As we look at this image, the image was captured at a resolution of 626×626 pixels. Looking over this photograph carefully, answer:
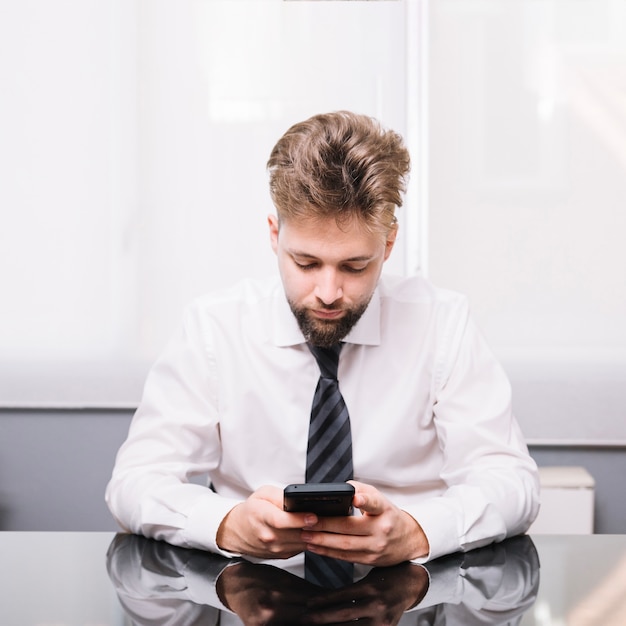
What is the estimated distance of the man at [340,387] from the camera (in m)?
1.53

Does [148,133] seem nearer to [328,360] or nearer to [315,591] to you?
[328,360]

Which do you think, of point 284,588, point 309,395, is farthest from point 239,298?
point 284,588

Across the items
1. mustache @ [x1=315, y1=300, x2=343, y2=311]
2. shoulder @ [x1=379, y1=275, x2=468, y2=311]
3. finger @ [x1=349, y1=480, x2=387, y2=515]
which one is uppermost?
mustache @ [x1=315, y1=300, x2=343, y2=311]

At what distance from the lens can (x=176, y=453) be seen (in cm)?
179

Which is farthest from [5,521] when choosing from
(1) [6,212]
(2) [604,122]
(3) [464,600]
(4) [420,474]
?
(2) [604,122]

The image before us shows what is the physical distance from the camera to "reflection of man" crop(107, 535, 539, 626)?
1.04 meters

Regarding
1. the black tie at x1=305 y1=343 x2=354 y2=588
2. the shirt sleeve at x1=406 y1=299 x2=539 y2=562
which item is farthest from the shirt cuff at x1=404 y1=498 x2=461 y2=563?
the black tie at x1=305 y1=343 x2=354 y2=588

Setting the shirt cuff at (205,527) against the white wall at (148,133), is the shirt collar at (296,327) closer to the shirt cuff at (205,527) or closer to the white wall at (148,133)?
the shirt cuff at (205,527)

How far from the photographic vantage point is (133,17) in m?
3.00

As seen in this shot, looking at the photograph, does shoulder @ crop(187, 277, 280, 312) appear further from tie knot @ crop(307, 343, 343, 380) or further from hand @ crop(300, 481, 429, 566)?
hand @ crop(300, 481, 429, 566)

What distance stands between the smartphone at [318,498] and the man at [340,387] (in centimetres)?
10

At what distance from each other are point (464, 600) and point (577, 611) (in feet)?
0.48

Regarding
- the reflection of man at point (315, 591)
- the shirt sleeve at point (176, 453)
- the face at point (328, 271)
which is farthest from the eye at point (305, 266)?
the reflection of man at point (315, 591)

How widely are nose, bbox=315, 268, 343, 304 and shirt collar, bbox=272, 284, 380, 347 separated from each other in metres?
0.25
